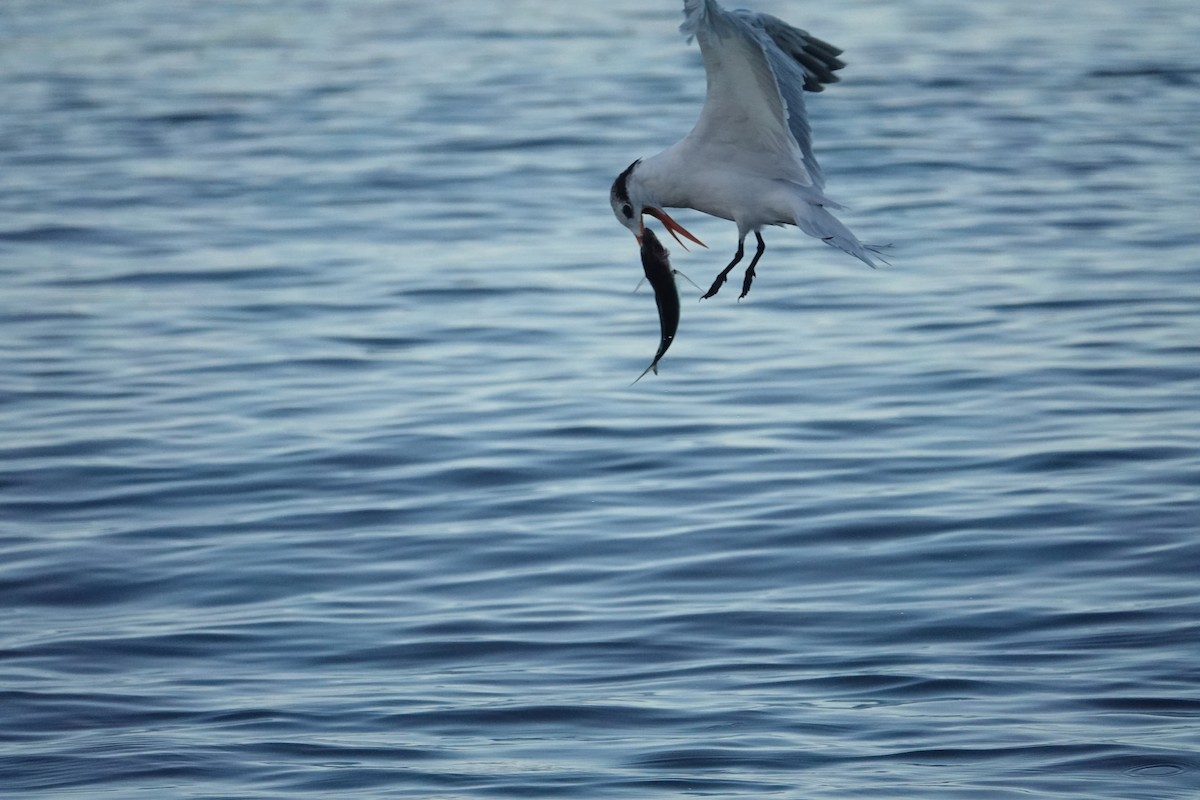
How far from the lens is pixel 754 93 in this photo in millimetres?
7789

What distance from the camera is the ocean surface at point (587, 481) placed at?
904 centimetres

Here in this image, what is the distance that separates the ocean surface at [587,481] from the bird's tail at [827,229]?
2.30 m

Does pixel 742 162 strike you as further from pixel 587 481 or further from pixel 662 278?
pixel 587 481

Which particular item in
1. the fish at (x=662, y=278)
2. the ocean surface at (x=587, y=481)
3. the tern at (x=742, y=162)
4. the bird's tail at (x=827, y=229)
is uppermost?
the tern at (x=742, y=162)

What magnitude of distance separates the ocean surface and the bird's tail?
2.30m

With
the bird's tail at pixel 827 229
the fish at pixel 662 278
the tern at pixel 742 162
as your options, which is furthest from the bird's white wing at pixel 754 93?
the fish at pixel 662 278

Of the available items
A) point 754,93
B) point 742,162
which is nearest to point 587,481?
point 742,162

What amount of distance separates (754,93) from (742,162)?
0.29 m

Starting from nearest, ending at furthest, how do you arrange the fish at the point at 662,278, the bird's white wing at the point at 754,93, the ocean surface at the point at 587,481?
the bird's white wing at the point at 754,93 < the fish at the point at 662,278 < the ocean surface at the point at 587,481

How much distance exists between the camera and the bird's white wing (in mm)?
7492

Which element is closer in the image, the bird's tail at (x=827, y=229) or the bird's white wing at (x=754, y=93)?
the bird's tail at (x=827, y=229)

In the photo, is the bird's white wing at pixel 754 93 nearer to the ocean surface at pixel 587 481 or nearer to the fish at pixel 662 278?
the fish at pixel 662 278

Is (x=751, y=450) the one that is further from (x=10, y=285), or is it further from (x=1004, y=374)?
(x=10, y=285)

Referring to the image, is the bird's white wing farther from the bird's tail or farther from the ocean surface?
the ocean surface
